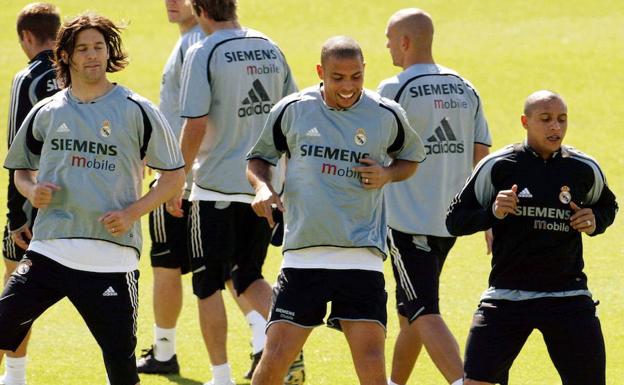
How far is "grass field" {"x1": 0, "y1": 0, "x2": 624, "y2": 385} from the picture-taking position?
9.55 metres

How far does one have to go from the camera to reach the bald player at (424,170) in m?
8.02

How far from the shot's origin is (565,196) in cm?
685

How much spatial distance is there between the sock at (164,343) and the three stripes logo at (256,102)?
5.40ft

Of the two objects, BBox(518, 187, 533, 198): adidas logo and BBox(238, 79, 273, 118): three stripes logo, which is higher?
BBox(238, 79, 273, 118): three stripes logo

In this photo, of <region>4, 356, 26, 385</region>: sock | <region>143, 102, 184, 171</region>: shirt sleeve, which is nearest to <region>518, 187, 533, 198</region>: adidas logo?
<region>143, 102, 184, 171</region>: shirt sleeve

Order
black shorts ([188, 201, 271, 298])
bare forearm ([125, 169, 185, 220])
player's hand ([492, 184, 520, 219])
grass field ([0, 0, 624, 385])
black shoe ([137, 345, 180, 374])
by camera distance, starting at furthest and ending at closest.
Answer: grass field ([0, 0, 624, 385]), black shoe ([137, 345, 180, 374]), black shorts ([188, 201, 271, 298]), bare forearm ([125, 169, 185, 220]), player's hand ([492, 184, 520, 219])

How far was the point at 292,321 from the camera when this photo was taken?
693 cm

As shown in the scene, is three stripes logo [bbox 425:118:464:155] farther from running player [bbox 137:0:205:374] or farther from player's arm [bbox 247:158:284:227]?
running player [bbox 137:0:205:374]

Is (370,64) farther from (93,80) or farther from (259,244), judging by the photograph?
(93,80)

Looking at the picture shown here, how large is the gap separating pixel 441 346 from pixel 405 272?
1.62 ft

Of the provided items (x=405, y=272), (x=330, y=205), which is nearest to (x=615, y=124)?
(x=405, y=272)

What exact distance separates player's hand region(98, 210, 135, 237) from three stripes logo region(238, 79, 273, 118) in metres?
1.93

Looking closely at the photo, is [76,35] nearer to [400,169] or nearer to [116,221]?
[116,221]

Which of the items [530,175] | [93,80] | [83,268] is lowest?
[83,268]
